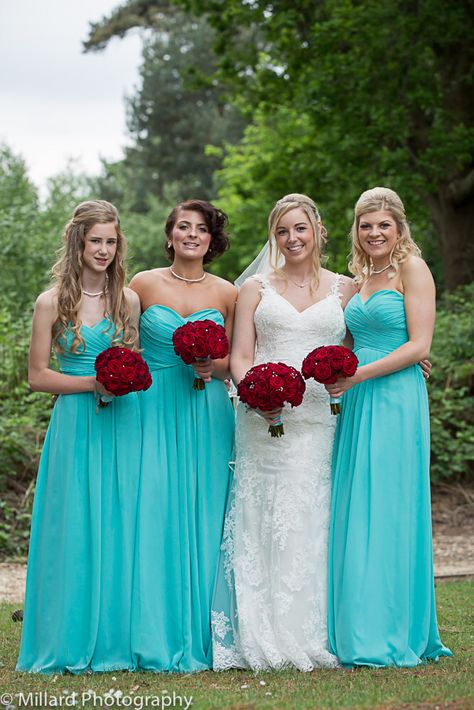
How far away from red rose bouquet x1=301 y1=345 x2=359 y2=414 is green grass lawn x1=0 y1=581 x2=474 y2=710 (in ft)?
5.58

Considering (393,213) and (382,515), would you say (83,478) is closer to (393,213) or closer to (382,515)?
(382,515)

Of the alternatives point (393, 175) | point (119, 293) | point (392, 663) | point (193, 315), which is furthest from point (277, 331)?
point (393, 175)

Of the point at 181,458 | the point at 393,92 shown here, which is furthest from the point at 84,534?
Result: the point at 393,92

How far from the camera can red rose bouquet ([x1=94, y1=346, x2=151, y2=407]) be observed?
5.70 meters

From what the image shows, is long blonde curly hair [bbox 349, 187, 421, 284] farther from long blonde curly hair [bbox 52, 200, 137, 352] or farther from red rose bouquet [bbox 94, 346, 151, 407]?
red rose bouquet [bbox 94, 346, 151, 407]

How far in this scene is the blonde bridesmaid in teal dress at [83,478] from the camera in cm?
595

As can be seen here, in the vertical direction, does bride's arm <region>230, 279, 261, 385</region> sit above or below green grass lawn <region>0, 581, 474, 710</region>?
above

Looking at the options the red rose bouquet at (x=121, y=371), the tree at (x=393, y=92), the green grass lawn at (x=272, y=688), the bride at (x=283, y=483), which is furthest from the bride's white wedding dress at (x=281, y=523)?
the tree at (x=393, y=92)

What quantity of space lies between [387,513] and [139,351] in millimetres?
1821

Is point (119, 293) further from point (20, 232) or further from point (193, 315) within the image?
point (20, 232)

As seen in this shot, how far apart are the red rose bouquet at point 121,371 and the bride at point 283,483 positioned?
723mm

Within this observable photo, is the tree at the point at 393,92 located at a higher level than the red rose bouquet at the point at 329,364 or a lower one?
higher

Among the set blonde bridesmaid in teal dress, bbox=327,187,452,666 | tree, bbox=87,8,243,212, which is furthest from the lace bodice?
tree, bbox=87,8,243,212

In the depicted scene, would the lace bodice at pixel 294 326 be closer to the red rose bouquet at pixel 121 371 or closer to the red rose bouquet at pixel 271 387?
the red rose bouquet at pixel 271 387
